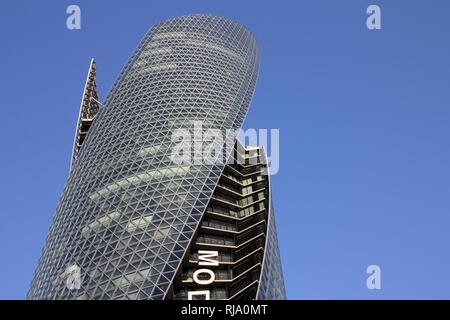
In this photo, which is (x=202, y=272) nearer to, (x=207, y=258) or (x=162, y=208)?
(x=207, y=258)

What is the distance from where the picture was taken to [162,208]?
250ft

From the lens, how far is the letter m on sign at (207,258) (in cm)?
7314

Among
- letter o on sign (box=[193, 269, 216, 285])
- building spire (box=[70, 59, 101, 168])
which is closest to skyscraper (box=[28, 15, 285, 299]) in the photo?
letter o on sign (box=[193, 269, 216, 285])

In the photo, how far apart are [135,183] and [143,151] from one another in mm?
7114

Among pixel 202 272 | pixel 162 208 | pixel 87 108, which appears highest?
pixel 87 108

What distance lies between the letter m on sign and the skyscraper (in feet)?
0.53

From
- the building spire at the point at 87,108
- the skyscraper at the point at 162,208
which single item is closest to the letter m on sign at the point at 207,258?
the skyscraper at the point at 162,208

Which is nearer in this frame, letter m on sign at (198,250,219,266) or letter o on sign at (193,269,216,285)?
letter o on sign at (193,269,216,285)

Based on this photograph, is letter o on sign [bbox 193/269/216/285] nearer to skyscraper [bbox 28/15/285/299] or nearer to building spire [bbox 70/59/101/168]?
skyscraper [bbox 28/15/285/299]

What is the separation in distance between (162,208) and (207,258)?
28.4 ft

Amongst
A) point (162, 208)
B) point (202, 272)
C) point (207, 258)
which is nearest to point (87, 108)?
point (162, 208)

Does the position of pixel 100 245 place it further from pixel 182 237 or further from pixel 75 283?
pixel 182 237

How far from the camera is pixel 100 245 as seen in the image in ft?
245

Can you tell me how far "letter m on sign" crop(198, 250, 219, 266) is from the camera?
73137 millimetres
